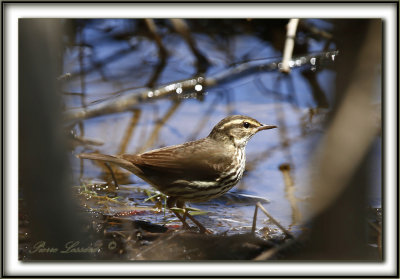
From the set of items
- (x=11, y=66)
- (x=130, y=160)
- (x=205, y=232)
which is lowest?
(x=205, y=232)

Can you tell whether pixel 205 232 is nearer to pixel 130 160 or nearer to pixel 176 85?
pixel 130 160

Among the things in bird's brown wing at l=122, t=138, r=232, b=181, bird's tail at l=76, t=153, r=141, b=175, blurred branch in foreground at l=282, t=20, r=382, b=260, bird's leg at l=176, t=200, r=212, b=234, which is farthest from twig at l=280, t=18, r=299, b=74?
blurred branch in foreground at l=282, t=20, r=382, b=260

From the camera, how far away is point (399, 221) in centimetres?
380

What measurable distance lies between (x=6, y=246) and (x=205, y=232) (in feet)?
4.97

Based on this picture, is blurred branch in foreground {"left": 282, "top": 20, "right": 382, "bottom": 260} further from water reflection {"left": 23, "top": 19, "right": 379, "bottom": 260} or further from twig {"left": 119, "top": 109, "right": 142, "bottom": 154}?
twig {"left": 119, "top": 109, "right": 142, "bottom": 154}

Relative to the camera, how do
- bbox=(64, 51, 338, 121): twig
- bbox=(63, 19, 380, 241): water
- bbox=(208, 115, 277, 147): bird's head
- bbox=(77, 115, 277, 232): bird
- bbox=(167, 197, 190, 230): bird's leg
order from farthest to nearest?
bbox=(64, 51, 338, 121): twig → bbox=(63, 19, 380, 241): water → bbox=(208, 115, 277, 147): bird's head → bbox=(167, 197, 190, 230): bird's leg → bbox=(77, 115, 277, 232): bird

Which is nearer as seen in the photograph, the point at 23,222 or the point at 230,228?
the point at 23,222

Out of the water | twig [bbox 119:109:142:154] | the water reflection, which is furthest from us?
twig [bbox 119:109:142:154]

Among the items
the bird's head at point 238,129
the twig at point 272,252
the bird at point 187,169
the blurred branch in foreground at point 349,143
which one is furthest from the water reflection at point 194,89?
the blurred branch in foreground at point 349,143

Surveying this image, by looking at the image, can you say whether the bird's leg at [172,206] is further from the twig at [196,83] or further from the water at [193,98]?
the twig at [196,83]

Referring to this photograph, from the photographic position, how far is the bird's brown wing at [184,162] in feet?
14.3

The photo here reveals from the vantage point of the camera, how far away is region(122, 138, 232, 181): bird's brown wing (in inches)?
172

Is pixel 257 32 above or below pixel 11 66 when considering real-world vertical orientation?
above

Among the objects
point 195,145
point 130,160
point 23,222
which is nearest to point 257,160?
point 195,145
